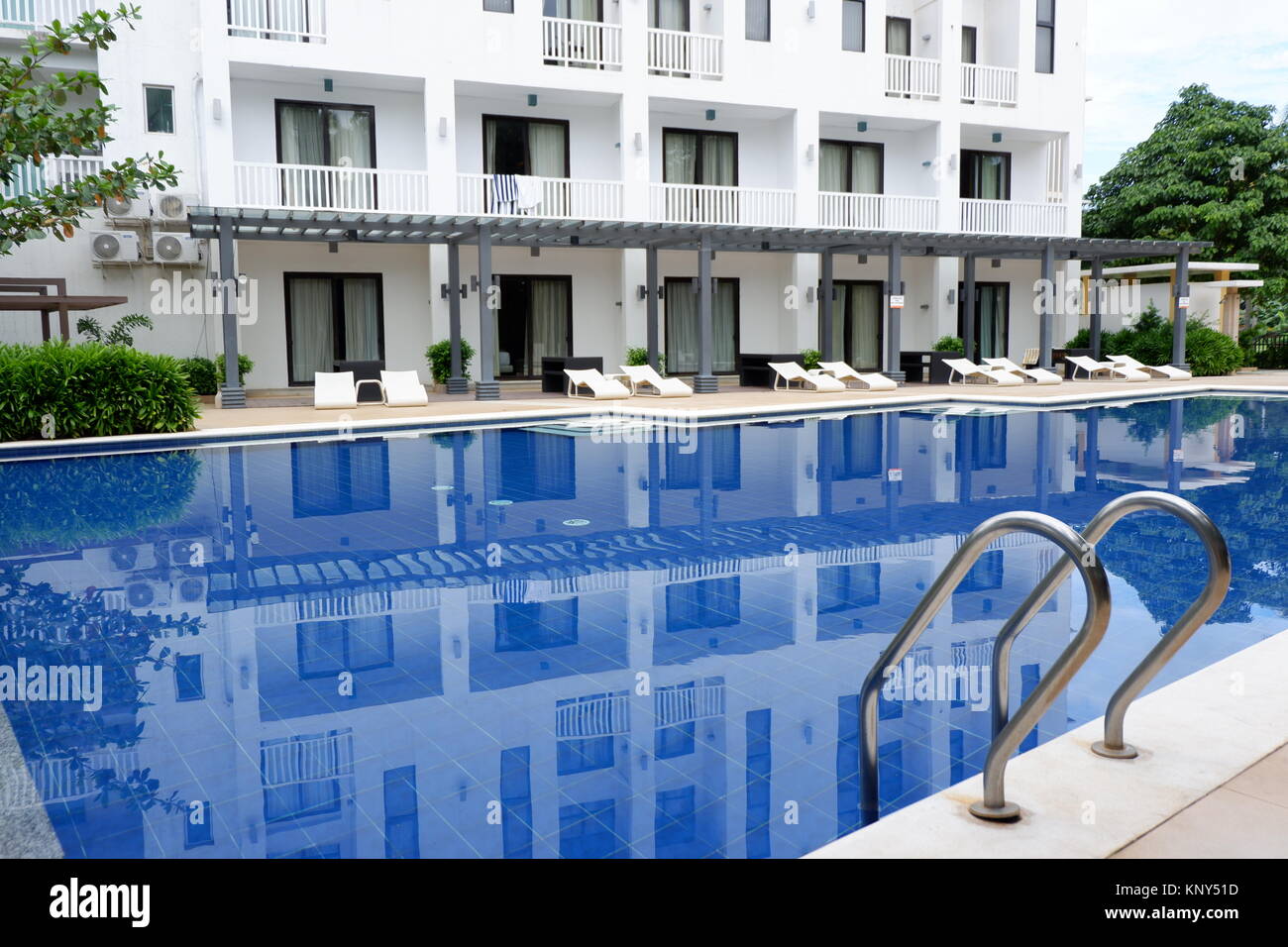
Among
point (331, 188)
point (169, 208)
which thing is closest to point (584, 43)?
point (331, 188)

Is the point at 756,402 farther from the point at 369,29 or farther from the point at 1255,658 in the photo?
the point at 1255,658

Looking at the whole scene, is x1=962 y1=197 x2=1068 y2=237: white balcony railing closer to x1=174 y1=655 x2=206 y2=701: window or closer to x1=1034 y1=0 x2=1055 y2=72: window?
x1=1034 y1=0 x2=1055 y2=72: window

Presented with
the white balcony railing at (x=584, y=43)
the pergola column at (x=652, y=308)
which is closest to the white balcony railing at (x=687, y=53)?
the white balcony railing at (x=584, y=43)

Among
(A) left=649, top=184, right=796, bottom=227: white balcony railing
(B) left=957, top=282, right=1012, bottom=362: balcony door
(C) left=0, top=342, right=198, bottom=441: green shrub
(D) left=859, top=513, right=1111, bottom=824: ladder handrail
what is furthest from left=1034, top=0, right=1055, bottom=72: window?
(D) left=859, top=513, right=1111, bottom=824: ladder handrail

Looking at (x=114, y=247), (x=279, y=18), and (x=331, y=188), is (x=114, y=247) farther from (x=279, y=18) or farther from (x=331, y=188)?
(x=279, y=18)

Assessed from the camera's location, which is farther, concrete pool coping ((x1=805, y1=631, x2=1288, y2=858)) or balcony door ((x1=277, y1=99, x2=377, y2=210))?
balcony door ((x1=277, y1=99, x2=377, y2=210))

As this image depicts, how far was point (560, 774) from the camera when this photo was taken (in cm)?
373

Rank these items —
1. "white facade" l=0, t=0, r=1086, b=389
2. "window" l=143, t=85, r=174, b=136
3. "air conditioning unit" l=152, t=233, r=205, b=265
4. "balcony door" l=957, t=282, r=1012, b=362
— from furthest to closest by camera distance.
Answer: "balcony door" l=957, t=282, r=1012, b=362 → "window" l=143, t=85, r=174, b=136 → "air conditioning unit" l=152, t=233, r=205, b=265 → "white facade" l=0, t=0, r=1086, b=389

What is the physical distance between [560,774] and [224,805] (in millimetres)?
1127

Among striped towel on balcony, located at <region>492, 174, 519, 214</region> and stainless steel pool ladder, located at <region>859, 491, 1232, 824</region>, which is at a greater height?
striped towel on balcony, located at <region>492, 174, 519, 214</region>

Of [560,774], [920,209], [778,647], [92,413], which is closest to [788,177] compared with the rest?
[920,209]

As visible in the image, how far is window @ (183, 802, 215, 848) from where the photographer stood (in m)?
3.23

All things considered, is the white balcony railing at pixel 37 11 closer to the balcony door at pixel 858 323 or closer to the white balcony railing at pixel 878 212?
the white balcony railing at pixel 878 212

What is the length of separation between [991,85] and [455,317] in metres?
14.3
